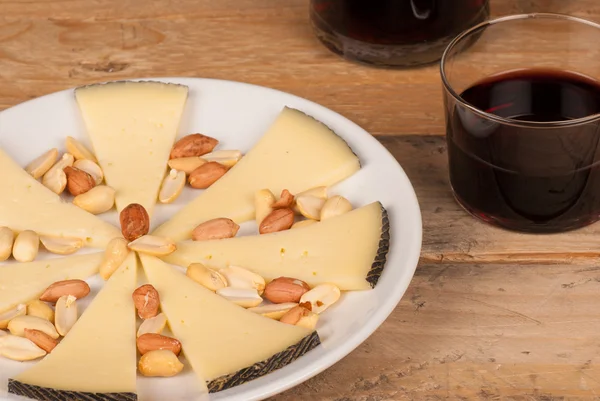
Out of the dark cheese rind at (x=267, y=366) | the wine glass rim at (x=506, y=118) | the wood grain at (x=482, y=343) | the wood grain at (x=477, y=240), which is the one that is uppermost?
the wine glass rim at (x=506, y=118)

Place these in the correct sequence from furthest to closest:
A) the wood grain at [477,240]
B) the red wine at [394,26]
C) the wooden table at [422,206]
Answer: the red wine at [394,26]
the wood grain at [477,240]
the wooden table at [422,206]

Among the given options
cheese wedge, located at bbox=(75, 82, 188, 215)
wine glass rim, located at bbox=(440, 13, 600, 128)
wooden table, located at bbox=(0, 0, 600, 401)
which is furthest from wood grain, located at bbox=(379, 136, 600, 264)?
cheese wedge, located at bbox=(75, 82, 188, 215)

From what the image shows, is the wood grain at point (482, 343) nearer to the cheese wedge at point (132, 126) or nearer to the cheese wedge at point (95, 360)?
the cheese wedge at point (95, 360)

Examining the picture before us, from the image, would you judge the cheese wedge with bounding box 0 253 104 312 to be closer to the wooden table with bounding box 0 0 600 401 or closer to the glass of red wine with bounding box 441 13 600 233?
the wooden table with bounding box 0 0 600 401

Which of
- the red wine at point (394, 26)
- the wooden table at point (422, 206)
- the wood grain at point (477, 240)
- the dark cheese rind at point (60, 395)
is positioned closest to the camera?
the dark cheese rind at point (60, 395)

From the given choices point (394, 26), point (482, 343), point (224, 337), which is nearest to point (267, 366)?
point (224, 337)

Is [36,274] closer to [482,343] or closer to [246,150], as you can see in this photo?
[246,150]

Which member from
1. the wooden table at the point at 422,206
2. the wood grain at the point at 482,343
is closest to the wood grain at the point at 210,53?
the wooden table at the point at 422,206

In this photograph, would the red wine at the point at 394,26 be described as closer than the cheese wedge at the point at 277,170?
No
